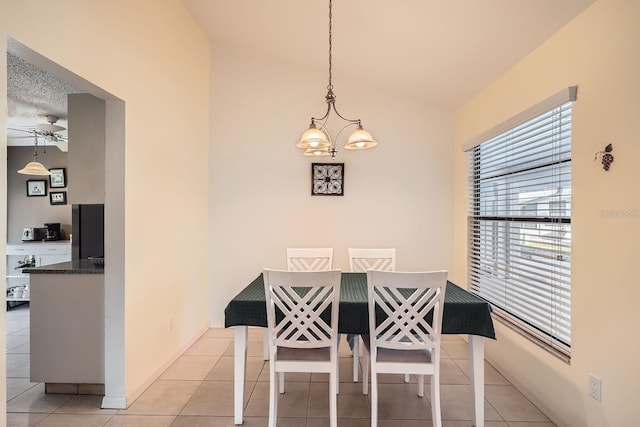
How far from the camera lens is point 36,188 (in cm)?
558

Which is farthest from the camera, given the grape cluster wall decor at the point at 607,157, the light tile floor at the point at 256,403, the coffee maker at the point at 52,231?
the coffee maker at the point at 52,231

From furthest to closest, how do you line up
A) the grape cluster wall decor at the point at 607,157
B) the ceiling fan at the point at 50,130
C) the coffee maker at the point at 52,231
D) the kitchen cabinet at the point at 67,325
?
the coffee maker at the point at 52,231
the ceiling fan at the point at 50,130
the kitchen cabinet at the point at 67,325
the grape cluster wall decor at the point at 607,157

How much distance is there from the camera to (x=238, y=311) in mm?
2139

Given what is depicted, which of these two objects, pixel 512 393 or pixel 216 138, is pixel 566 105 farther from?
pixel 216 138

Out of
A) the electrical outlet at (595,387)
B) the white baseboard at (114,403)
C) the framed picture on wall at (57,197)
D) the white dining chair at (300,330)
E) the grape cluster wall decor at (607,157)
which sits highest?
the grape cluster wall decor at (607,157)

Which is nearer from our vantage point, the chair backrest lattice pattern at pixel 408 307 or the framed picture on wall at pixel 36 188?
the chair backrest lattice pattern at pixel 408 307

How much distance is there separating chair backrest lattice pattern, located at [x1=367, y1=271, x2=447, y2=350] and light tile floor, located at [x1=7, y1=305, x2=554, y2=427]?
60 centimetres

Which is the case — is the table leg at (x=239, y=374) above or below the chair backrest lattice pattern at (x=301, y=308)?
below

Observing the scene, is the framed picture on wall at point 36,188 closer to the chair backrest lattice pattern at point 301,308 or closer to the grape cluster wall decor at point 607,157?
the chair backrest lattice pattern at point 301,308

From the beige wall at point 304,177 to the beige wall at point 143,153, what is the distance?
0.40 m

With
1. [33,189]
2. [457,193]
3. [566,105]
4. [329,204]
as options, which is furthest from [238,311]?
[33,189]

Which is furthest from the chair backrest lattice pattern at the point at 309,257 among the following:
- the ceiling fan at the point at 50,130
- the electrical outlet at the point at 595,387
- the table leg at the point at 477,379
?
the ceiling fan at the point at 50,130

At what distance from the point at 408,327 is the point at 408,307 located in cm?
13

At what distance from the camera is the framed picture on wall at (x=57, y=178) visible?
5.59m
